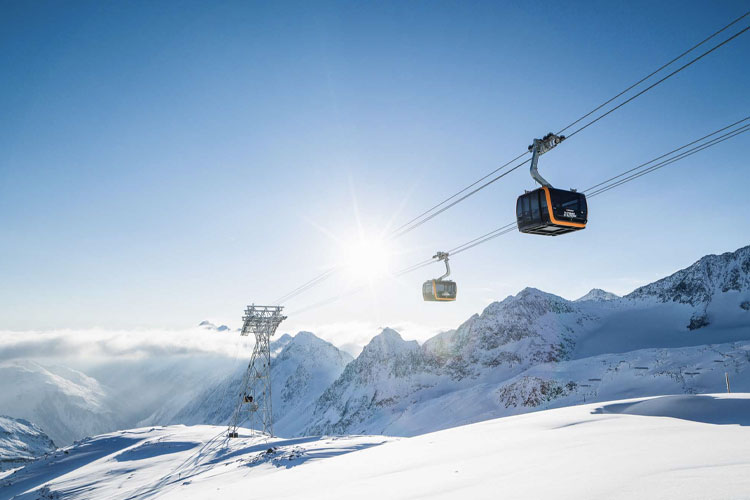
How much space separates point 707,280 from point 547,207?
154967 mm

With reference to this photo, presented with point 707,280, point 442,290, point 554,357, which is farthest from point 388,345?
point 442,290

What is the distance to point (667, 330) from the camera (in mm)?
110750

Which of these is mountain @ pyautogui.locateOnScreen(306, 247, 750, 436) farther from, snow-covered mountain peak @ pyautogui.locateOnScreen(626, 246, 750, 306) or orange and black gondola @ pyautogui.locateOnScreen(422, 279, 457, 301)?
orange and black gondola @ pyautogui.locateOnScreen(422, 279, 457, 301)

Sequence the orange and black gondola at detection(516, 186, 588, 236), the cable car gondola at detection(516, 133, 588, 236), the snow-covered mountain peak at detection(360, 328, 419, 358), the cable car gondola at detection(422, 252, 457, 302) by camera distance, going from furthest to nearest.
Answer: the snow-covered mountain peak at detection(360, 328, 419, 358) < the cable car gondola at detection(422, 252, 457, 302) < the orange and black gondola at detection(516, 186, 588, 236) < the cable car gondola at detection(516, 133, 588, 236)

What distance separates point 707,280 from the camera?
409 ft

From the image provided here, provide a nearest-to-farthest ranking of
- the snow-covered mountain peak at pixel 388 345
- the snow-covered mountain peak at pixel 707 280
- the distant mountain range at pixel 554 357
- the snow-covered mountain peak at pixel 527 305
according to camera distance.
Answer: the distant mountain range at pixel 554 357, the snow-covered mountain peak at pixel 707 280, the snow-covered mountain peak at pixel 527 305, the snow-covered mountain peak at pixel 388 345

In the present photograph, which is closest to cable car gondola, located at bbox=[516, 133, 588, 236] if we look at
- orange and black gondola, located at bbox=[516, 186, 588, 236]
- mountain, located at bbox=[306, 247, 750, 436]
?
orange and black gondola, located at bbox=[516, 186, 588, 236]

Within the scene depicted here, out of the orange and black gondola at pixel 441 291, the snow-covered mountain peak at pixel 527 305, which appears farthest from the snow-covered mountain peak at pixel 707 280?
the orange and black gondola at pixel 441 291

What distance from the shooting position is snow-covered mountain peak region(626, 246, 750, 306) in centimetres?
11782

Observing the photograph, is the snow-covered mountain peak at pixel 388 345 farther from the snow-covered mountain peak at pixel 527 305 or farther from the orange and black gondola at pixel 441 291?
the orange and black gondola at pixel 441 291

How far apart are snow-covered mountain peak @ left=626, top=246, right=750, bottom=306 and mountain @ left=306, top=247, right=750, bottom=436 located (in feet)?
1.03

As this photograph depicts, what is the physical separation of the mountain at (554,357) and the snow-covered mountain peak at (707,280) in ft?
1.03

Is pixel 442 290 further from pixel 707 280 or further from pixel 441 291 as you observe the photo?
pixel 707 280

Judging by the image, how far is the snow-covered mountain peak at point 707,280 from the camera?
387ft
